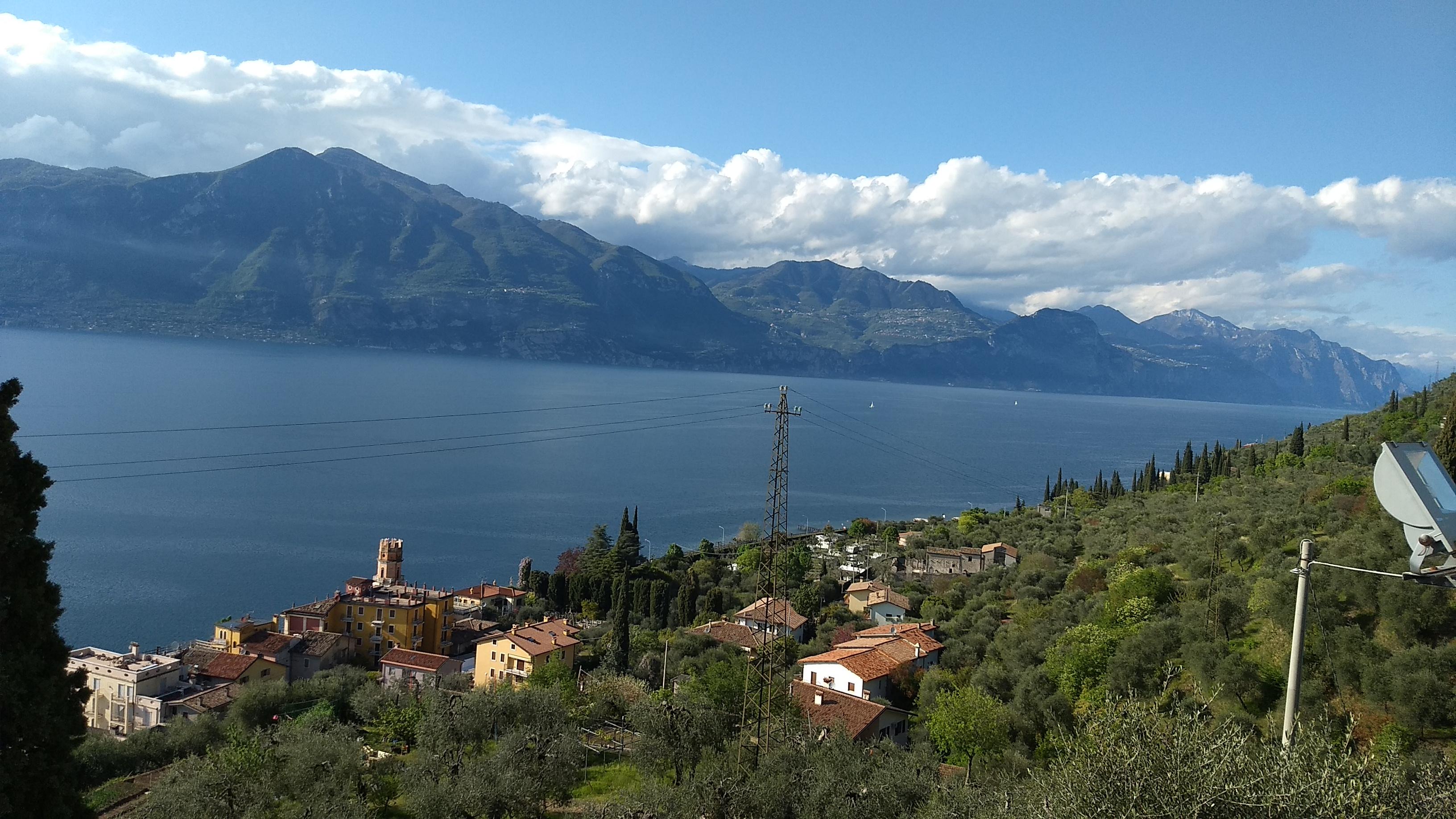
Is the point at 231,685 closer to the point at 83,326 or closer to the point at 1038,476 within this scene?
the point at 1038,476

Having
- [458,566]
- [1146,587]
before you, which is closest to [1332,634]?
[1146,587]

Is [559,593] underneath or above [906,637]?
underneath

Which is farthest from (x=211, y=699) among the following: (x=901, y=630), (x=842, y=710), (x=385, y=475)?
(x=385, y=475)

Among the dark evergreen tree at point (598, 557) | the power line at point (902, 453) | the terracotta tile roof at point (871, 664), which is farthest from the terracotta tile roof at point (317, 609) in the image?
the power line at point (902, 453)

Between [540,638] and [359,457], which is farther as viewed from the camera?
[359,457]

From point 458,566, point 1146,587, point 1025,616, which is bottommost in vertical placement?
point 458,566

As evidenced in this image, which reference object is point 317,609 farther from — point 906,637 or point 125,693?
point 906,637

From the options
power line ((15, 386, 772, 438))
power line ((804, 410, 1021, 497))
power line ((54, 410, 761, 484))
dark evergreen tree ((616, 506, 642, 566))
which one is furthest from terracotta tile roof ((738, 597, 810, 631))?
power line ((804, 410, 1021, 497))
